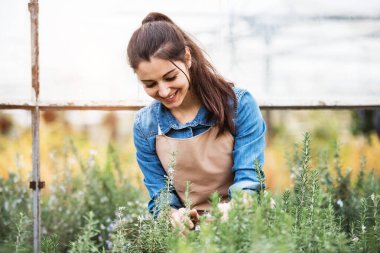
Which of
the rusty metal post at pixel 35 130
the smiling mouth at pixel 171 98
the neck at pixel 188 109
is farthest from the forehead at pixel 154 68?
the rusty metal post at pixel 35 130

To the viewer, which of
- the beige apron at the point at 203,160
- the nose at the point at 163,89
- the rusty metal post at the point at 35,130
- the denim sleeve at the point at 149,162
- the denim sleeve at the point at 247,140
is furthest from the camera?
the rusty metal post at the point at 35,130

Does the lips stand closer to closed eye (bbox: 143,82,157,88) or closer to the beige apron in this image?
closed eye (bbox: 143,82,157,88)

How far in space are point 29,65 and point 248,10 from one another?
1344 mm

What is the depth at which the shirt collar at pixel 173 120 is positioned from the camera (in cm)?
247

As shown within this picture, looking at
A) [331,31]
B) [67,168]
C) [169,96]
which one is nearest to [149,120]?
[169,96]

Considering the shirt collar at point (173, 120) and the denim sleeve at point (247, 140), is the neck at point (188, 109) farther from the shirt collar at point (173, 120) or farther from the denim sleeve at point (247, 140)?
the denim sleeve at point (247, 140)

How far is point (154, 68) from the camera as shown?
2182mm

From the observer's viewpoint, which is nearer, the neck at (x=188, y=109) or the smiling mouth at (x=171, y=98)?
the smiling mouth at (x=171, y=98)

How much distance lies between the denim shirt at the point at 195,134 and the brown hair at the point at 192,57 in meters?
0.05

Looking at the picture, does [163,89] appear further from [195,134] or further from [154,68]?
[195,134]

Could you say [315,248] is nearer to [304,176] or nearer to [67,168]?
[304,176]

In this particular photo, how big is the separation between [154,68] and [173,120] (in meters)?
0.40

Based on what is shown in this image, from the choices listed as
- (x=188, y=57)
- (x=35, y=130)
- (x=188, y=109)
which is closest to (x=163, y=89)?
(x=188, y=57)

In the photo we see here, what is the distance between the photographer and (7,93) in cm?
300
